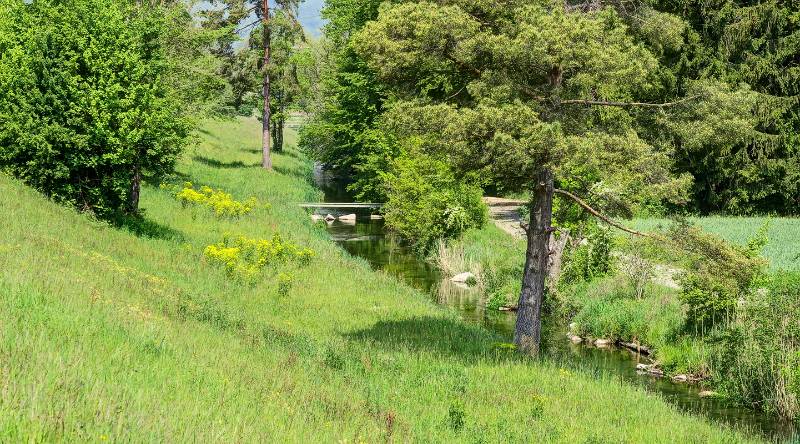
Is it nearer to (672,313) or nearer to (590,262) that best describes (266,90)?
(590,262)

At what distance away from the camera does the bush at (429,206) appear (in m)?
31.3

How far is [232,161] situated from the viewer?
48250mm

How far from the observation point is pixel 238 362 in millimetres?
9477

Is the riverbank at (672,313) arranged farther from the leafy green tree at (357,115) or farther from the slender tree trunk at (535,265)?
the leafy green tree at (357,115)

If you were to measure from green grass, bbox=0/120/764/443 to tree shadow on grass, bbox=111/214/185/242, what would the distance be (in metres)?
0.12

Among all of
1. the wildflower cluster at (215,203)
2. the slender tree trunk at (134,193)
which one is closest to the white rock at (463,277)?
the wildflower cluster at (215,203)

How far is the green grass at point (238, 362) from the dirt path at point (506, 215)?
12978 mm

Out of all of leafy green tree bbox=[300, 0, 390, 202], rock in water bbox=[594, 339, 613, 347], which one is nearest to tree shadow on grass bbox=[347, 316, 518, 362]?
rock in water bbox=[594, 339, 613, 347]

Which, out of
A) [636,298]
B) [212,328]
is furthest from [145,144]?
[636,298]

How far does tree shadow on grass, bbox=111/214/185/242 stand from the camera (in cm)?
2119

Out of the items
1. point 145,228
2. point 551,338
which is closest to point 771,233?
point 551,338

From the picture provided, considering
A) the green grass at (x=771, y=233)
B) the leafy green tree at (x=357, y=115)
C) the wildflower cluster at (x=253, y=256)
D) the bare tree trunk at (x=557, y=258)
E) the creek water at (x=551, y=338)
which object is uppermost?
the leafy green tree at (x=357, y=115)

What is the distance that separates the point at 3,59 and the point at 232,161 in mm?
27399

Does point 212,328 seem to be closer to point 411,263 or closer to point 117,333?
point 117,333
